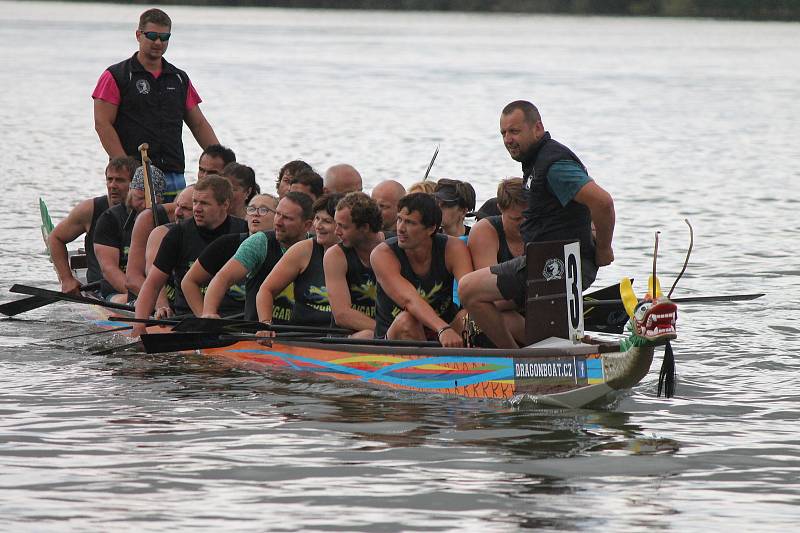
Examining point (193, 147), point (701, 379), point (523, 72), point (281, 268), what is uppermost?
point (523, 72)

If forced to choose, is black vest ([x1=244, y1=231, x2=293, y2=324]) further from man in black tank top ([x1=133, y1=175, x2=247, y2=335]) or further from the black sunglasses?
the black sunglasses

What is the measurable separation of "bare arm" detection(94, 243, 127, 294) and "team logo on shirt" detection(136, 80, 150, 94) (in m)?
1.48

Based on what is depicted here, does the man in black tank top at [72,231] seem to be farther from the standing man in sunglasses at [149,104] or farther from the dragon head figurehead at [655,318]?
the dragon head figurehead at [655,318]

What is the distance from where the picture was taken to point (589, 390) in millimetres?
8523

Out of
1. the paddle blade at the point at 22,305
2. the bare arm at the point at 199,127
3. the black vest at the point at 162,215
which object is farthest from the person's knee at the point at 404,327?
the paddle blade at the point at 22,305

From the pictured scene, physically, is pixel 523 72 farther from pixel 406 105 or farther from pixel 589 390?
pixel 589 390

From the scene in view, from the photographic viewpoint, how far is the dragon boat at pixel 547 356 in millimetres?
8039

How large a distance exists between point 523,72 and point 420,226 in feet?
141

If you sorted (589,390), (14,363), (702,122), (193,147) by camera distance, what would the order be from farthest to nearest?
(702,122) < (193,147) < (14,363) < (589,390)

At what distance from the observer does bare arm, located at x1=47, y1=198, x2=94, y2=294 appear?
40.3 ft

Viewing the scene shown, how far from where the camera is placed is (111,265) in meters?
11.8

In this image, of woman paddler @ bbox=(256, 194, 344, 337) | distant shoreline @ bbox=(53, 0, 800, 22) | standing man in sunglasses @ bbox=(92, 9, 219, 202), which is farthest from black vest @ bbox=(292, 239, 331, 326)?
distant shoreline @ bbox=(53, 0, 800, 22)

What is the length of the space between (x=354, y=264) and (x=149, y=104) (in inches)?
142

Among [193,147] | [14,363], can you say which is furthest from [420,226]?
[193,147]
